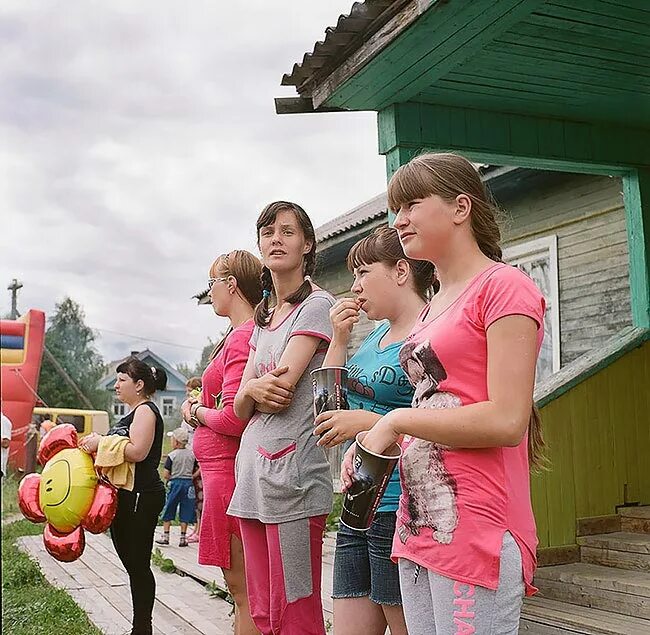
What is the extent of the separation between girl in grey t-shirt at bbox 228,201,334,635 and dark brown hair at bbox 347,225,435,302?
255mm

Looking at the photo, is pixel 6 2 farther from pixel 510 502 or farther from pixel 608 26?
pixel 510 502

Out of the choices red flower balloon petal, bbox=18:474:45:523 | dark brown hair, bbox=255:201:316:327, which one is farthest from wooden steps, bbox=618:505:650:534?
red flower balloon petal, bbox=18:474:45:523

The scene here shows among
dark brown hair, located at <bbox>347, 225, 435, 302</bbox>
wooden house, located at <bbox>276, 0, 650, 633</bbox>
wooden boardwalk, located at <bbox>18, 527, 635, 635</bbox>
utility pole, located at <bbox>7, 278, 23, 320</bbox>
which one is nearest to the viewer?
utility pole, located at <bbox>7, 278, 23, 320</bbox>

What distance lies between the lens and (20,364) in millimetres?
1420

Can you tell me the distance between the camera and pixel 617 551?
4.01m

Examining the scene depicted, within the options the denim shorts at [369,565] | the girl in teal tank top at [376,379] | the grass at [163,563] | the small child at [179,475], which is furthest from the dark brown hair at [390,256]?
the small child at [179,475]

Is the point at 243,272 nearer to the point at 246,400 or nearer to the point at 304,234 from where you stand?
the point at 304,234

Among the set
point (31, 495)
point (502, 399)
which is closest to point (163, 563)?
→ point (31, 495)

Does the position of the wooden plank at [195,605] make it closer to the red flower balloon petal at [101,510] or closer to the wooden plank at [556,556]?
the red flower balloon petal at [101,510]

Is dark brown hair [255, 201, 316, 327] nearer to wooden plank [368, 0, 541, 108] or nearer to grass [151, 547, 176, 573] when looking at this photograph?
wooden plank [368, 0, 541, 108]

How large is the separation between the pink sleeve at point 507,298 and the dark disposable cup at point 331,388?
52 cm

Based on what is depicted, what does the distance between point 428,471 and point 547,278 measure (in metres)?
5.26

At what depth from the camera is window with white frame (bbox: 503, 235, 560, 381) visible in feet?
21.0

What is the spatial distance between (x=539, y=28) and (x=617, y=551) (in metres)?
2.44
